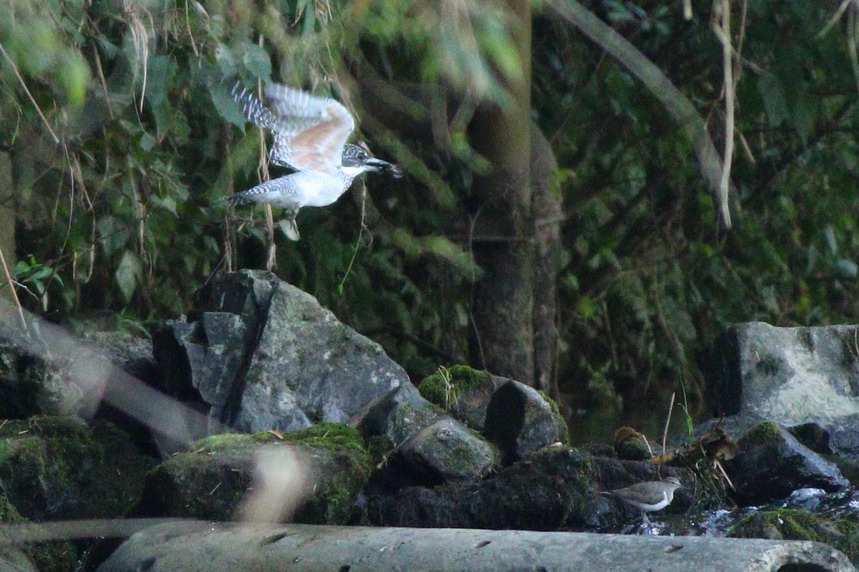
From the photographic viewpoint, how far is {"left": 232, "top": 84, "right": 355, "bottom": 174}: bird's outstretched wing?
418 centimetres

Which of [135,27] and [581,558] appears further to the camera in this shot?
[135,27]

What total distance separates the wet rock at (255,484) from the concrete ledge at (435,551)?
0.29ft

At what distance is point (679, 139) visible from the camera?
7449mm

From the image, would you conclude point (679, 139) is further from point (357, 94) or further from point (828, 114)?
point (357, 94)

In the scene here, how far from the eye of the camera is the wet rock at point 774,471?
4023 mm

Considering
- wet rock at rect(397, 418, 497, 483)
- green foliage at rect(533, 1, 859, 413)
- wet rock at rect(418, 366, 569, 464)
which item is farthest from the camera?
green foliage at rect(533, 1, 859, 413)

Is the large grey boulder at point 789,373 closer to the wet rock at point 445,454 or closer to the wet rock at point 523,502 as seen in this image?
the wet rock at point 523,502

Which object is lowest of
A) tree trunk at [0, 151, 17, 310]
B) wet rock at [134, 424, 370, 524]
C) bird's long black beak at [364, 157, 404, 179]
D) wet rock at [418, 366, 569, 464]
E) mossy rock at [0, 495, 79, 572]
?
mossy rock at [0, 495, 79, 572]

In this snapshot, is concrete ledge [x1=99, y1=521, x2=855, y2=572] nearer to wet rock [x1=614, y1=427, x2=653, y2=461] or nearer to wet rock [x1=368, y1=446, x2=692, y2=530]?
wet rock [x1=368, y1=446, x2=692, y2=530]

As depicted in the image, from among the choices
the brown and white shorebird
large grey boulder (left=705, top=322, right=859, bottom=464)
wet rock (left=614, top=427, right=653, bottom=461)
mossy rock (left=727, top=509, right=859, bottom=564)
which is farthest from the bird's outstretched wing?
large grey boulder (left=705, top=322, right=859, bottom=464)

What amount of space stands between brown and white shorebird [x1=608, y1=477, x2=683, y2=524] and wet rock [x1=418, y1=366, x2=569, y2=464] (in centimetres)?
42

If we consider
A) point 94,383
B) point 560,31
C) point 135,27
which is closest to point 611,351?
point 560,31

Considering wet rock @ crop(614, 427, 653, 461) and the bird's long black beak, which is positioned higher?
the bird's long black beak

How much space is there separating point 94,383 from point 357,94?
57.6 inches
